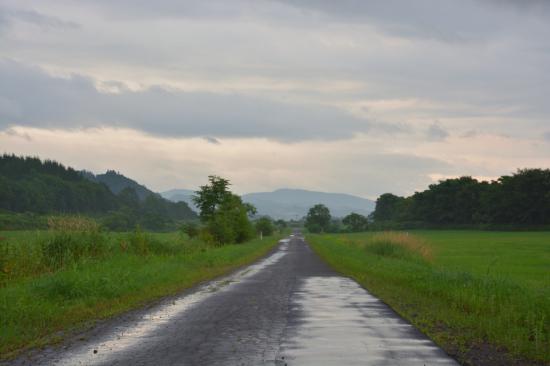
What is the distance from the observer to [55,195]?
134625mm

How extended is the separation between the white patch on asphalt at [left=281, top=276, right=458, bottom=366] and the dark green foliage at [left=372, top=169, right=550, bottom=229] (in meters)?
112

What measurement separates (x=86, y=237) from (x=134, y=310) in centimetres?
1180

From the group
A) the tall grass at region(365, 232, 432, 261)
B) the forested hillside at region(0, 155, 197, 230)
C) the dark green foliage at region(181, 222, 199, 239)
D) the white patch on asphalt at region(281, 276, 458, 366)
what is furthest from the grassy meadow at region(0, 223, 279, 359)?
the forested hillside at region(0, 155, 197, 230)

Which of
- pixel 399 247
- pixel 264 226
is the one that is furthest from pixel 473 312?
pixel 264 226

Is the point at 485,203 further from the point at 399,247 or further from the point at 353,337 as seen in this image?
the point at 353,337

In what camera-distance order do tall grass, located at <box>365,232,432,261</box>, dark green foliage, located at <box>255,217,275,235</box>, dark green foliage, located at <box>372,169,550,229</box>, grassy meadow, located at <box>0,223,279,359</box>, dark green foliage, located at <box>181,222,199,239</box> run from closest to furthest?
grassy meadow, located at <box>0,223,279,359</box>, tall grass, located at <box>365,232,432,261</box>, dark green foliage, located at <box>181,222,199,239</box>, dark green foliage, located at <box>372,169,550,229</box>, dark green foliage, located at <box>255,217,275,235</box>

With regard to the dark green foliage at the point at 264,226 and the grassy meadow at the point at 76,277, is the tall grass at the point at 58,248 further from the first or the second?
the dark green foliage at the point at 264,226

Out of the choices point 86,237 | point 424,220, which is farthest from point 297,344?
point 424,220

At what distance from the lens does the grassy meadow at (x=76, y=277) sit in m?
12.9

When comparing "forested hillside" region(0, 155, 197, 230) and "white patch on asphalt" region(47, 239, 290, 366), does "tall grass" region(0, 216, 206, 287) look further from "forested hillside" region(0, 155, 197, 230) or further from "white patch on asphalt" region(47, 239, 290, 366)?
"forested hillside" region(0, 155, 197, 230)

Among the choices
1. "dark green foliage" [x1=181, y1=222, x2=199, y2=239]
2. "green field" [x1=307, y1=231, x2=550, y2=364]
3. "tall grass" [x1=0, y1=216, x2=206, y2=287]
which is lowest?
"green field" [x1=307, y1=231, x2=550, y2=364]

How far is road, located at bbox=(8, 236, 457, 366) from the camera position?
9125 millimetres

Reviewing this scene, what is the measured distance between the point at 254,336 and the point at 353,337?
1.75 metres

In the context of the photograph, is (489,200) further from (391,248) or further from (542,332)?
(542,332)
